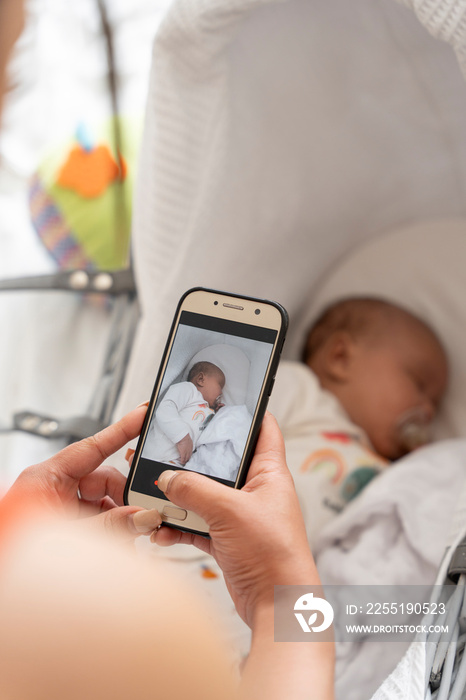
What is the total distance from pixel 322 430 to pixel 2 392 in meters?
0.49

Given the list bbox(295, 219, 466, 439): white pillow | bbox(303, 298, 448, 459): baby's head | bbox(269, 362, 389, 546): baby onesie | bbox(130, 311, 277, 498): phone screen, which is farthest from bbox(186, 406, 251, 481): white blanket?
bbox(295, 219, 466, 439): white pillow

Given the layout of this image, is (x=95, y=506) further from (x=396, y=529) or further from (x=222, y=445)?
(x=396, y=529)

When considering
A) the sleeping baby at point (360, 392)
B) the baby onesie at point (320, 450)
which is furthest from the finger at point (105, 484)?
the sleeping baby at point (360, 392)

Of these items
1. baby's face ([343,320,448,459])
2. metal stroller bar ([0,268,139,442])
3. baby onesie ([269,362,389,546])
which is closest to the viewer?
metal stroller bar ([0,268,139,442])

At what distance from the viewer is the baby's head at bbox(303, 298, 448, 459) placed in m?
0.92

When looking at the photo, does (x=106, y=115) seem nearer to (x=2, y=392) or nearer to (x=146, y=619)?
(x=2, y=392)

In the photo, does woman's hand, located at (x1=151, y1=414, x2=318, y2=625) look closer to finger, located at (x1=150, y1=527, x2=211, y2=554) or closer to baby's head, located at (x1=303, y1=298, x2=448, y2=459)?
finger, located at (x1=150, y1=527, x2=211, y2=554)

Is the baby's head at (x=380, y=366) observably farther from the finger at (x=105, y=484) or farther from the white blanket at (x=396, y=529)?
the finger at (x=105, y=484)

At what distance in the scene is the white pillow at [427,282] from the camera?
1.05 meters

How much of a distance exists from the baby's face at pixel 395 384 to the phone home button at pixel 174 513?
536mm

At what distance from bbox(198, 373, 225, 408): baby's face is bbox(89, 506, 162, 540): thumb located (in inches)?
3.6

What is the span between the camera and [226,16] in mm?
620

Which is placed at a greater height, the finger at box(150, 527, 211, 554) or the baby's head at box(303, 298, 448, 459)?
the baby's head at box(303, 298, 448, 459)

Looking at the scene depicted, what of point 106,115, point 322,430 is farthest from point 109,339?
point 106,115
